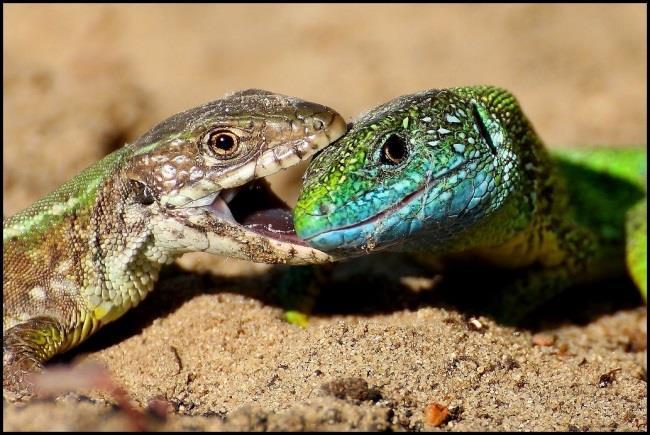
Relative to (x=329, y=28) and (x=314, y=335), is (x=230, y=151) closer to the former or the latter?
(x=314, y=335)

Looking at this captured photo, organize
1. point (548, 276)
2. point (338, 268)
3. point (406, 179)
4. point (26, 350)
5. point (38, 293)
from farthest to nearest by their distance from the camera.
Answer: point (338, 268) → point (548, 276) → point (38, 293) → point (26, 350) → point (406, 179)

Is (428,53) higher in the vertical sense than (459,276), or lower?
higher

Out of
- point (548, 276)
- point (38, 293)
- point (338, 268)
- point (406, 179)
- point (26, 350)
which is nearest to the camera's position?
A: point (406, 179)

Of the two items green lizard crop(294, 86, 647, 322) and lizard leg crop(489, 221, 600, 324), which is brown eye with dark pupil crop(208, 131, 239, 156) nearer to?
green lizard crop(294, 86, 647, 322)

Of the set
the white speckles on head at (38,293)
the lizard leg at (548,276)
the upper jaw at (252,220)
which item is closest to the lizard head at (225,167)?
the upper jaw at (252,220)

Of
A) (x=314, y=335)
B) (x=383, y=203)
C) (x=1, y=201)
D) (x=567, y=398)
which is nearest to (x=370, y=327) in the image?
(x=314, y=335)

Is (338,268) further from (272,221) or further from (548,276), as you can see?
(272,221)

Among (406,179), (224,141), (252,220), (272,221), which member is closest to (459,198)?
(406,179)
